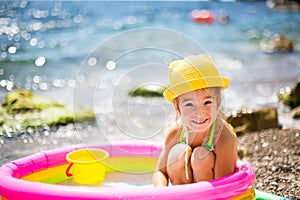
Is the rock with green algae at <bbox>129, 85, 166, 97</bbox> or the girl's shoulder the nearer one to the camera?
the girl's shoulder

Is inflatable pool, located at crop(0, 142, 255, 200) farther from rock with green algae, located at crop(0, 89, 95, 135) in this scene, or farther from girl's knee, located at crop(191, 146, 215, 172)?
rock with green algae, located at crop(0, 89, 95, 135)

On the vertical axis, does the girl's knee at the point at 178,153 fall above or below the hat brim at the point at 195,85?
below

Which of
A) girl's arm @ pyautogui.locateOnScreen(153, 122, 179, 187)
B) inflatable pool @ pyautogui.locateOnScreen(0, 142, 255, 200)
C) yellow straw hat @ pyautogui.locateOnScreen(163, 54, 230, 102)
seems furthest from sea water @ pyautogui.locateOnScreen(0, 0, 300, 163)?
inflatable pool @ pyautogui.locateOnScreen(0, 142, 255, 200)

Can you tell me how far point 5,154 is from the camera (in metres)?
5.19

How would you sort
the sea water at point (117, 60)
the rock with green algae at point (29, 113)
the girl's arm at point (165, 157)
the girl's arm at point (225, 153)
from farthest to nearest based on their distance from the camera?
the rock with green algae at point (29, 113) → the sea water at point (117, 60) → the girl's arm at point (165, 157) → the girl's arm at point (225, 153)

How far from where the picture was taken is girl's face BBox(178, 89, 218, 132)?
2.87 metres

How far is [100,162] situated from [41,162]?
0.40 metres

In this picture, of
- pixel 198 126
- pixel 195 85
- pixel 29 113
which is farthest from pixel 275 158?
pixel 29 113

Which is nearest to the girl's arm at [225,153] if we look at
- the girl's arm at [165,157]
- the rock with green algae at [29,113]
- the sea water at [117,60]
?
the sea water at [117,60]

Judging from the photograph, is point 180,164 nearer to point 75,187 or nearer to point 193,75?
point 193,75

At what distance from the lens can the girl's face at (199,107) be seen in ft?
9.42

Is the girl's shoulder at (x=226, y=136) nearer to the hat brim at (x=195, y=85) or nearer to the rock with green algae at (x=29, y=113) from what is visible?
the hat brim at (x=195, y=85)

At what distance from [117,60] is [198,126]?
6.70 meters

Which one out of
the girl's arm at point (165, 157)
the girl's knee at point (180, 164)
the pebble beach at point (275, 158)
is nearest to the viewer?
the girl's knee at point (180, 164)
